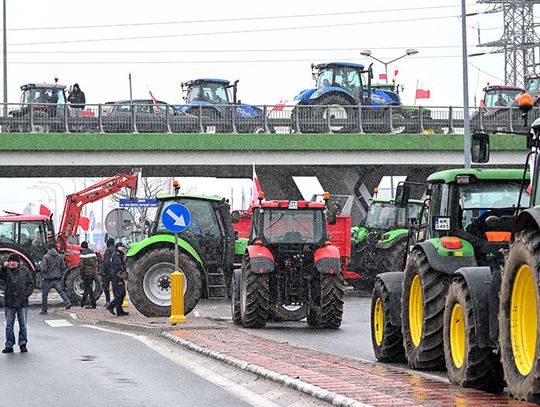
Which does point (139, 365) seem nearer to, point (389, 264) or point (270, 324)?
point (270, 324)

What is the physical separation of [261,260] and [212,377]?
855 cm

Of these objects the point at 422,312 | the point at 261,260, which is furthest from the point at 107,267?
the point at 422,312

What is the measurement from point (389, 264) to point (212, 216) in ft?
18.3

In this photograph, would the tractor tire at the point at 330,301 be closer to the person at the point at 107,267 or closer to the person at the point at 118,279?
the person at the point at 118,279

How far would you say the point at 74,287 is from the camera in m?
34.2

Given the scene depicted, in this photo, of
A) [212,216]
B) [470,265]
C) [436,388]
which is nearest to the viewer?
[436,388]

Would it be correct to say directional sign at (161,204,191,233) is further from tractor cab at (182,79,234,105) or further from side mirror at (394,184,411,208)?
tractor cab at (182,79,234,105)

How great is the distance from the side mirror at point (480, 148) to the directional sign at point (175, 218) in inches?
469

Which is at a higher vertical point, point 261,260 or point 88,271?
point 261,260

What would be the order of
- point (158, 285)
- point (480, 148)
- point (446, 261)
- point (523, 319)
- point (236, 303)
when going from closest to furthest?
point (523, 319) → point (480, 148) → point (446, 261) → point (236, 303) → point (158, 285)

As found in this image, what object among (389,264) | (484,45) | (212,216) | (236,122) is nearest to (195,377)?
(212,216)

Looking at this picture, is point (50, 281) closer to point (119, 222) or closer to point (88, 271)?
point (88, 271)

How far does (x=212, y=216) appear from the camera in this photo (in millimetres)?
29875

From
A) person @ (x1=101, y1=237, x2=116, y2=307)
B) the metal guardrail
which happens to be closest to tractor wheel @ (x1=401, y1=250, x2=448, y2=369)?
person @ (x1=101, y1=237, x2=116, y2=307)
